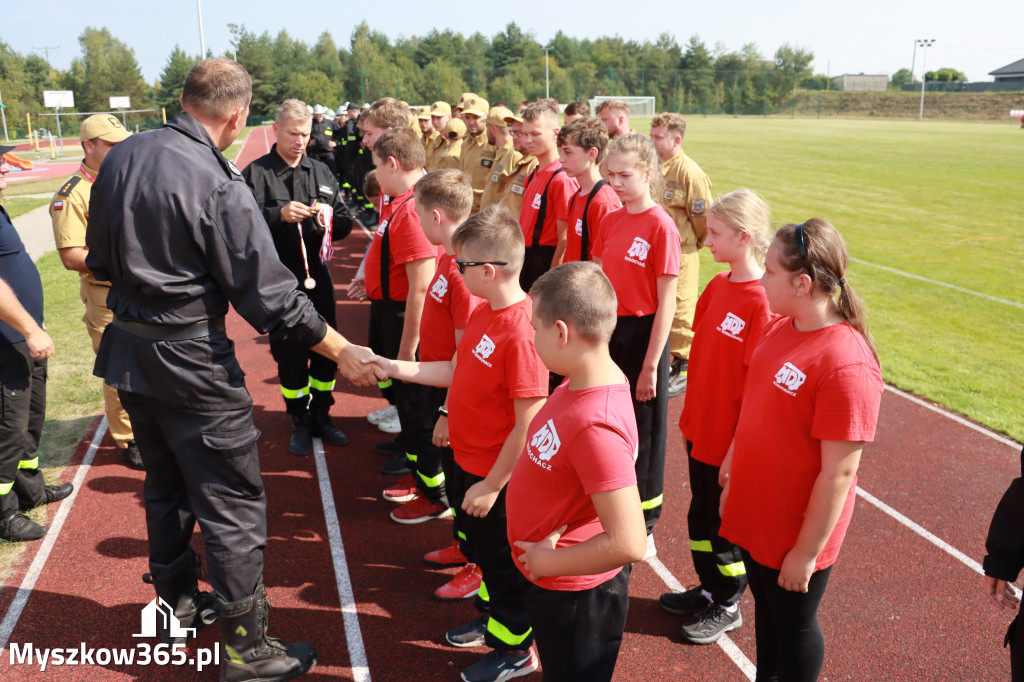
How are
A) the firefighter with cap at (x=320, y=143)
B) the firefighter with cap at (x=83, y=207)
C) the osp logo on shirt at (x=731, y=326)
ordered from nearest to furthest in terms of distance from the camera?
the osp logo on shirt at (x=731, y=326) → the firefighter with cap at (x=83, y=207) → the firefighter with cap at (x=320, y=143)

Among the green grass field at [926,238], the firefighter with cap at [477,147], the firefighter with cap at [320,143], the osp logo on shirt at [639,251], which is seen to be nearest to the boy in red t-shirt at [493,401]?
the osp logo on shirt at [639,251]

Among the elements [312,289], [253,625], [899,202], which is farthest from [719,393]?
[899,202]

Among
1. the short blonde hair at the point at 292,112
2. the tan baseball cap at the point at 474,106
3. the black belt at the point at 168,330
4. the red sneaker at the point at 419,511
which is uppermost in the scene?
the tan baseball cap at the point at 474,106

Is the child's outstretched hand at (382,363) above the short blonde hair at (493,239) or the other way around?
the other way around

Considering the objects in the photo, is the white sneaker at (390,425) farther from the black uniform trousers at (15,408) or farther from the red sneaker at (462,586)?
the black uniform trousers at (15,408)

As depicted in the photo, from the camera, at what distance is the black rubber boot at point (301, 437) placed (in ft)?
19.2

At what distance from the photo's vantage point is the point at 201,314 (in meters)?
3.09

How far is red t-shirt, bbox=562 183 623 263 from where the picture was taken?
5.53 metres

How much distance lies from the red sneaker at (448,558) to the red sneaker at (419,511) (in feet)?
1.77

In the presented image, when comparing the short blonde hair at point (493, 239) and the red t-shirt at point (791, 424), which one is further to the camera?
the short blonde hair at point (493, 239)

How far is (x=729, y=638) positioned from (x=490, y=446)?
5.61 feet

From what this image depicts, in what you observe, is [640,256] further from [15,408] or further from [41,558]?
[41,558]

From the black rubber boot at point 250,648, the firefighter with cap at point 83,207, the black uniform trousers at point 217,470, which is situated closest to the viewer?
the black uniform trousers at point 217,470

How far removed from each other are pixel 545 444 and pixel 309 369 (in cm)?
431
